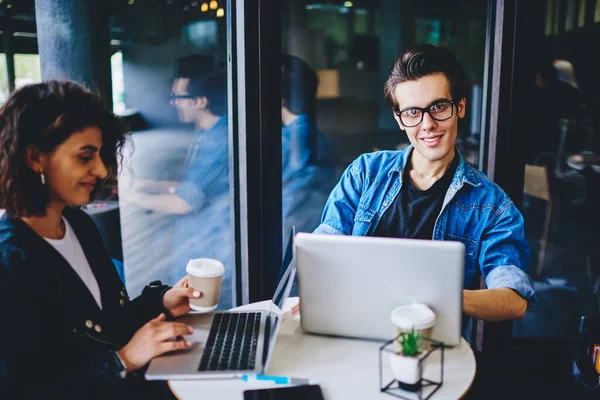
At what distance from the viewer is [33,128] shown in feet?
4.30

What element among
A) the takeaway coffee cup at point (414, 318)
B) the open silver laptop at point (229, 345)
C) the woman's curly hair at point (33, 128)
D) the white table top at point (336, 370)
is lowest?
the white table top at point (336, 370)

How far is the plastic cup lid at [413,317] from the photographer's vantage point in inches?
50.0

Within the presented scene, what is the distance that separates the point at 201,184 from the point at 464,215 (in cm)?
129

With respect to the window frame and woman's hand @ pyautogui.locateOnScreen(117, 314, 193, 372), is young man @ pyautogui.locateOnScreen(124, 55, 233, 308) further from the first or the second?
woman's hand @ pyautogui.locateOnScreen(117, 314, 193, 372)

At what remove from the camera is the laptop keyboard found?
1.35 meters

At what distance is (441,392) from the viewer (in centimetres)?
130

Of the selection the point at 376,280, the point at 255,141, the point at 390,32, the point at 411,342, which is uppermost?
the point at 390,32

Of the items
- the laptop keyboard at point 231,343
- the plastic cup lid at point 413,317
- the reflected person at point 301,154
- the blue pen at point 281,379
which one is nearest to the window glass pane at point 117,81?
the reflected person at point 301,154

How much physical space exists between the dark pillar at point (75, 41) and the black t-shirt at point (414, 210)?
3.97 ft

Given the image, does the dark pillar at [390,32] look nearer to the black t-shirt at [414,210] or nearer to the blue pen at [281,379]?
the black t-shirt at [414,210]

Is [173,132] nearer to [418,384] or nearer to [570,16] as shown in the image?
[418,384]

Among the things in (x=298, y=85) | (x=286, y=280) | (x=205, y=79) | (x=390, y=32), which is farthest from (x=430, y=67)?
(x=298, y=85)

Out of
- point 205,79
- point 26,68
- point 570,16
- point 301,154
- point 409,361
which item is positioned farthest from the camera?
point 301,154

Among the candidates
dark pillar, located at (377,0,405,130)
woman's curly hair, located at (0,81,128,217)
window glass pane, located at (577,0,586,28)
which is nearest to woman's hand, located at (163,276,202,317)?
woman's curly hair, located at (0,81,128,217)
